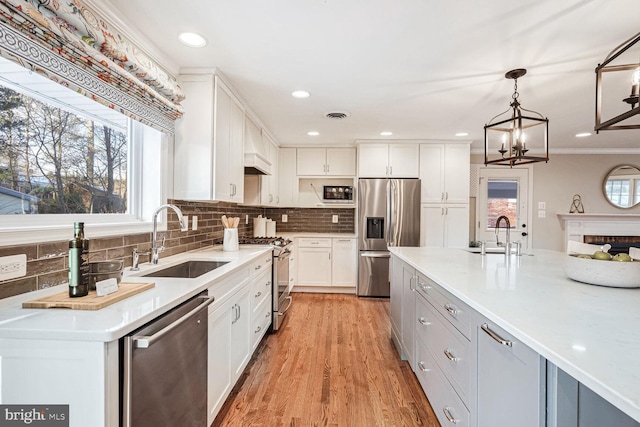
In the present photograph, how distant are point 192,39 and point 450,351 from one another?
2.36m

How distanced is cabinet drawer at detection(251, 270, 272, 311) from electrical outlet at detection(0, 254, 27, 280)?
1344 millimetres

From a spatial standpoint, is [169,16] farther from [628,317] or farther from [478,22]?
[628,317]

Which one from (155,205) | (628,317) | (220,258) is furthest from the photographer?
(220,258)

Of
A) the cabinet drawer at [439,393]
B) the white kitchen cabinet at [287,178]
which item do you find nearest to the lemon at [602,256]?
the cabinet drawer at [439,393]

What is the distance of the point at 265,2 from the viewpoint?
4.94ft

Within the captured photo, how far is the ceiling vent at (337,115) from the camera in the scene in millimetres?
3154

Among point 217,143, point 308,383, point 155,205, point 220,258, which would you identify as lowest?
point 308,383

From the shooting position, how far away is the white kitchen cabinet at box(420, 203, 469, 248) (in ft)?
14.2

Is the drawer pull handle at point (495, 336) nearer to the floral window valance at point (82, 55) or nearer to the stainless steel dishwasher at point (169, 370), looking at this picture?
the stainless steel dishwasher at point (169, 370)

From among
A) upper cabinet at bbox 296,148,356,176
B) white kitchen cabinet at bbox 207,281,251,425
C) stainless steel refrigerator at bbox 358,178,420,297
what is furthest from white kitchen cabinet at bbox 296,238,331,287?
white kitchen cabinet at bbox 207,281,251,425

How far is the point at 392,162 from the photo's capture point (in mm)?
4316

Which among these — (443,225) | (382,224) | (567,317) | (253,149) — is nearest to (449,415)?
(567,317)

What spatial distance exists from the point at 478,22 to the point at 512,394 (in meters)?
1.84

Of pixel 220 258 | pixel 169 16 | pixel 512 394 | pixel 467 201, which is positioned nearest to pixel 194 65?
pixel 169 16
